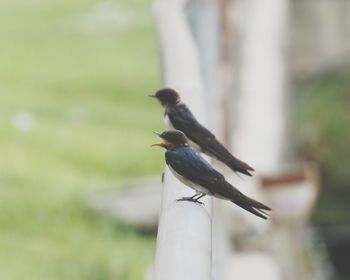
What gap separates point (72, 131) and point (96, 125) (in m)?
0.51

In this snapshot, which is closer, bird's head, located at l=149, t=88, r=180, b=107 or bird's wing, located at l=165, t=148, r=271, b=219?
bird's wing, located at l=165, t=148, r=271, b=219

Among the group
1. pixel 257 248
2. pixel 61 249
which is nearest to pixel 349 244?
pixel 257 248

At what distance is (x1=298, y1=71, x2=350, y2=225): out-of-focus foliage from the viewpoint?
1246cm

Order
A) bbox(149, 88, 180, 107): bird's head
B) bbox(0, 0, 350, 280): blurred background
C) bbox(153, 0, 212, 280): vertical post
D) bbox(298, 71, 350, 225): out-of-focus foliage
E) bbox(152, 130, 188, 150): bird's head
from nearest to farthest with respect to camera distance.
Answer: bbox(153, 0, 212, 280): vertical post, bbox(152, 130, 188, 150): bird's head, bbox(149, 88, 180, 107): bird's head, bbox(0, 0, 350, 280): blurred background, bbox(298, 71, 350, 225): out-of-focus foliage

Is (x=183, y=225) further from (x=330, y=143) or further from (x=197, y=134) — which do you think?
(x=330, y=143)

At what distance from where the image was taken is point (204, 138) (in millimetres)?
3510

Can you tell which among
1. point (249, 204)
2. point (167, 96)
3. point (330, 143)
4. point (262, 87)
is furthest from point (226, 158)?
point (330, 143)

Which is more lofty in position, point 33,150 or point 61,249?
point 33,150

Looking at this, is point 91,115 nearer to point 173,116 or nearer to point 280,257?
point 280,257

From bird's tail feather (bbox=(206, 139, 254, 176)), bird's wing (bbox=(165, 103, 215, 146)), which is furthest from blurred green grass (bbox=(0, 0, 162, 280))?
bird's tail feather (bbox=(206, 139, 254, 176))

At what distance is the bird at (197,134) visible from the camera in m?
3.48

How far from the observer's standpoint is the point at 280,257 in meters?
7.05

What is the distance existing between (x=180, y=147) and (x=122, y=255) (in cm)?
306

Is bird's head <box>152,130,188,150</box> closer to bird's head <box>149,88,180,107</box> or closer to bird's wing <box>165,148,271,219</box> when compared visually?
bird's wing <box>165,148,271,219</box>
